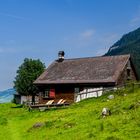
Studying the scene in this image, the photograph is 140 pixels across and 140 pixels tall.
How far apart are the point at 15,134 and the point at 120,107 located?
349 inches

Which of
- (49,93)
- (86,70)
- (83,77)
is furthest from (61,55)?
(83,77)

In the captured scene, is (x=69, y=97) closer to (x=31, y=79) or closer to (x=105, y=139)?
(x=31, y=79)

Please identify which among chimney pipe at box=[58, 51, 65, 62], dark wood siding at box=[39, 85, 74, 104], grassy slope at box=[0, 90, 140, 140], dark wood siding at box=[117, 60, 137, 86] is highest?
chimney pipe at box=[58, 51, 65, 62]

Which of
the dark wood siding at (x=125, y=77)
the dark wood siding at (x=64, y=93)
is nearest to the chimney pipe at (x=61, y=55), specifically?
the dark wood siding at (x=64, y=93)

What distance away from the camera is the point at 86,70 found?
66250 mm

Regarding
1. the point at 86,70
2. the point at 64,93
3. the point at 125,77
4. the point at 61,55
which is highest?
the point at 61,55

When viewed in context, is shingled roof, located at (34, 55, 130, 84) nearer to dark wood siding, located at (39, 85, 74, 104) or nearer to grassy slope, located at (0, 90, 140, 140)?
dark wood siding, located at (39, 85, 74, 104)

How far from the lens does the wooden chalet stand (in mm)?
61275

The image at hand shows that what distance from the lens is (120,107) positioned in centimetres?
3306

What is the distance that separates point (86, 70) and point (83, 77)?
252 cm

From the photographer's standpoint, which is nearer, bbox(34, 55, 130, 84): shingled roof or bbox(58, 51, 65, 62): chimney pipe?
bbox(34, 55, 130, 84): shingled roof

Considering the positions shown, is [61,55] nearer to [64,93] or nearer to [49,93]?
[49,93]

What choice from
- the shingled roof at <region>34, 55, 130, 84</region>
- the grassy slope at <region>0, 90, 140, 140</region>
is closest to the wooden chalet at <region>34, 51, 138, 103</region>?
the shingled roof at <region>34, 55, 130, 84</region>

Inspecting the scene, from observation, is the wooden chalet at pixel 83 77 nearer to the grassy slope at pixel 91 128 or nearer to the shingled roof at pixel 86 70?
the shingled roof at pixel 86 70
